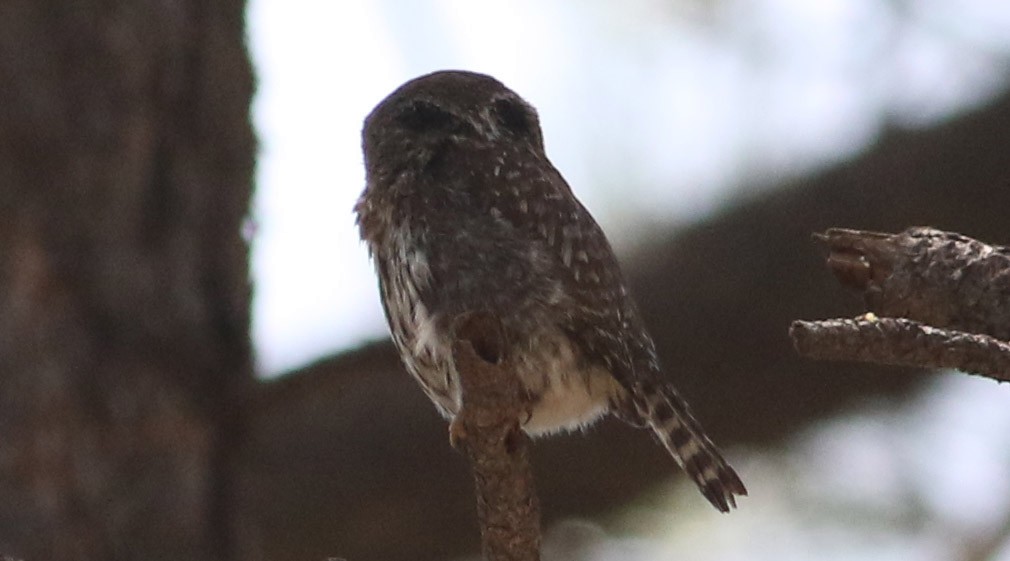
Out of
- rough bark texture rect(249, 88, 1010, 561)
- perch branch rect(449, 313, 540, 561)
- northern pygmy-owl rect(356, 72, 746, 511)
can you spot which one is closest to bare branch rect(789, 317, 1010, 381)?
perch branch rect(449, 313, 540, 561)

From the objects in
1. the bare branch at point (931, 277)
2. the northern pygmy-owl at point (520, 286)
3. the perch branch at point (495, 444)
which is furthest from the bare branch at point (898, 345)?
the northern pygmy-owl at point (520, 286)

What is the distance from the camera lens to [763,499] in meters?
5.94

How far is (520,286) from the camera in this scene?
11.4 feet

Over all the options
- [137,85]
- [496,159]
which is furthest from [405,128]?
[137,85]

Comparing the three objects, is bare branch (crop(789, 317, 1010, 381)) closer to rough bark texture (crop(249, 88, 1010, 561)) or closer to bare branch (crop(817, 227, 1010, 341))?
bare branch (crop(817, 227, 1010, 341))

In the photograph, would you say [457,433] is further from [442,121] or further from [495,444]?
[442,121]

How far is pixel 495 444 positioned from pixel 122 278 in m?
1.30

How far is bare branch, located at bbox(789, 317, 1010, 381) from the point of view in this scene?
2.10 m

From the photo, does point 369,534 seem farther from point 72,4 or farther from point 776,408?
point 72,4

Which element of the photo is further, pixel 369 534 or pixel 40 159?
pixel 369 534

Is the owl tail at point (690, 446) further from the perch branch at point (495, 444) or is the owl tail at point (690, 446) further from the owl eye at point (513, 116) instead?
the owl eye at point (513, 116)

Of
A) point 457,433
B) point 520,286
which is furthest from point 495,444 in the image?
point 520,286

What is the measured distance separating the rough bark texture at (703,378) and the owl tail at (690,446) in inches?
24.4

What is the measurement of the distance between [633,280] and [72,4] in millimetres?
1548
